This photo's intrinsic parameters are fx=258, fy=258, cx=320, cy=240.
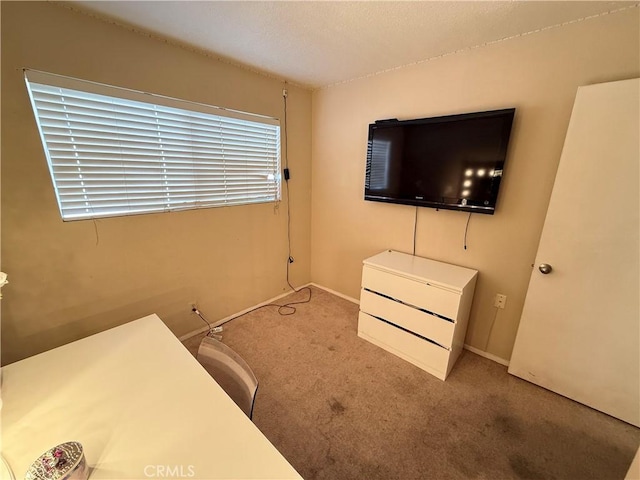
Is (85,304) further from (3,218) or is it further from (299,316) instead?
(299,316)

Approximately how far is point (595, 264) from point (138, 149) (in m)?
3.05

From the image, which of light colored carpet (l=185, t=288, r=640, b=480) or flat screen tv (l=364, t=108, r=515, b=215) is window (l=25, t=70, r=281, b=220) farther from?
light colored carpet (l=185, t=288, r=640, b=480)

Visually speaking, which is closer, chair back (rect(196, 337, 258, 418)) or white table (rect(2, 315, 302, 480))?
white table (rect(2, 315, 302, 480))

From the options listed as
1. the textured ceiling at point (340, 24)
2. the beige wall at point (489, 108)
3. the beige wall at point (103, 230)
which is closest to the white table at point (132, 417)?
the beige wall at point (103, 230)

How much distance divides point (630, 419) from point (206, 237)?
319cm

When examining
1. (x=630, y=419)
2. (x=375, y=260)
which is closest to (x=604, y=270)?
(x=630, y=419)

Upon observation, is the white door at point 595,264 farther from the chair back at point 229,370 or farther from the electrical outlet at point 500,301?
the chair back at point 229,370

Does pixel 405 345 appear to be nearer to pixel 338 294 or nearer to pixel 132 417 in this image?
pixel 338 294

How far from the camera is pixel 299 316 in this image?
2691mm

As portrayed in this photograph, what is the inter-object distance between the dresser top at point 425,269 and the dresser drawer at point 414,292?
0.04 m

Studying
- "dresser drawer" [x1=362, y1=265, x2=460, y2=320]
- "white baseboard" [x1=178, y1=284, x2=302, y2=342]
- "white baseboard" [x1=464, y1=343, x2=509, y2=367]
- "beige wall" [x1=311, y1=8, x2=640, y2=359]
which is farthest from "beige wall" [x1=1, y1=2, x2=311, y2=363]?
"white baseboard" [x1=464, y1=343, x2=509, y2=367]

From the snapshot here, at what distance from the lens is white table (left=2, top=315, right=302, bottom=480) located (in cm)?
73

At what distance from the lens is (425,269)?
2059mm

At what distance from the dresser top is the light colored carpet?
2.37 feet
